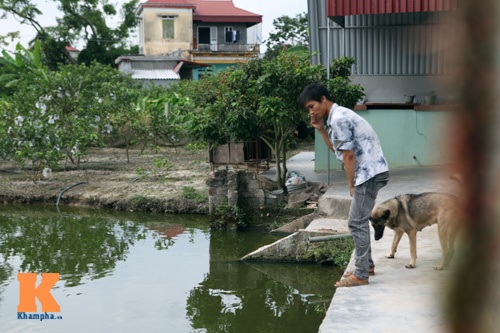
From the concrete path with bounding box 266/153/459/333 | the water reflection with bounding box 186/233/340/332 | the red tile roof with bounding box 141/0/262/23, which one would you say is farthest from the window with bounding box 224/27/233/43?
the concrete path with bounding box 266/153/459/333

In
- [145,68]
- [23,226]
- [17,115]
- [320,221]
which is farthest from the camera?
[145,68]

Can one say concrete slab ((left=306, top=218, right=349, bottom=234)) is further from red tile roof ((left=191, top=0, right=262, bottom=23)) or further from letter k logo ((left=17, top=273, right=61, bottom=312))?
red tile roof ((left=191, top=0, right=262, bottom=23))

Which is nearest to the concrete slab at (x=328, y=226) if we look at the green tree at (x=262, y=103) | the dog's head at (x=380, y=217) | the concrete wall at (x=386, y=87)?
the green tree at (x=262, y=103)

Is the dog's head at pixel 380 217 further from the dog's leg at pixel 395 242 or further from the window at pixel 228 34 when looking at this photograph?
the window at pixel 228 34

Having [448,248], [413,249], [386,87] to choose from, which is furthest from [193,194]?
[448,248]

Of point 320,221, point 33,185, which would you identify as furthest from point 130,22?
point 320,221

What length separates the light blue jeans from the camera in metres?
3.39

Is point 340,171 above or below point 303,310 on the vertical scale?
above

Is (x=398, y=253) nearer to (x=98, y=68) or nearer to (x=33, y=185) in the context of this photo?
(x=33, y=185)

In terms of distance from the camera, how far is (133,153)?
1352cm

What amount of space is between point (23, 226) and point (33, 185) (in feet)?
6.34

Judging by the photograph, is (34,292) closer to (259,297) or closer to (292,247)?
(259,297)

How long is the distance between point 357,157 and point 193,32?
86.0ft

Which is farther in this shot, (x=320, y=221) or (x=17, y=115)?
(x=17, y=115)
